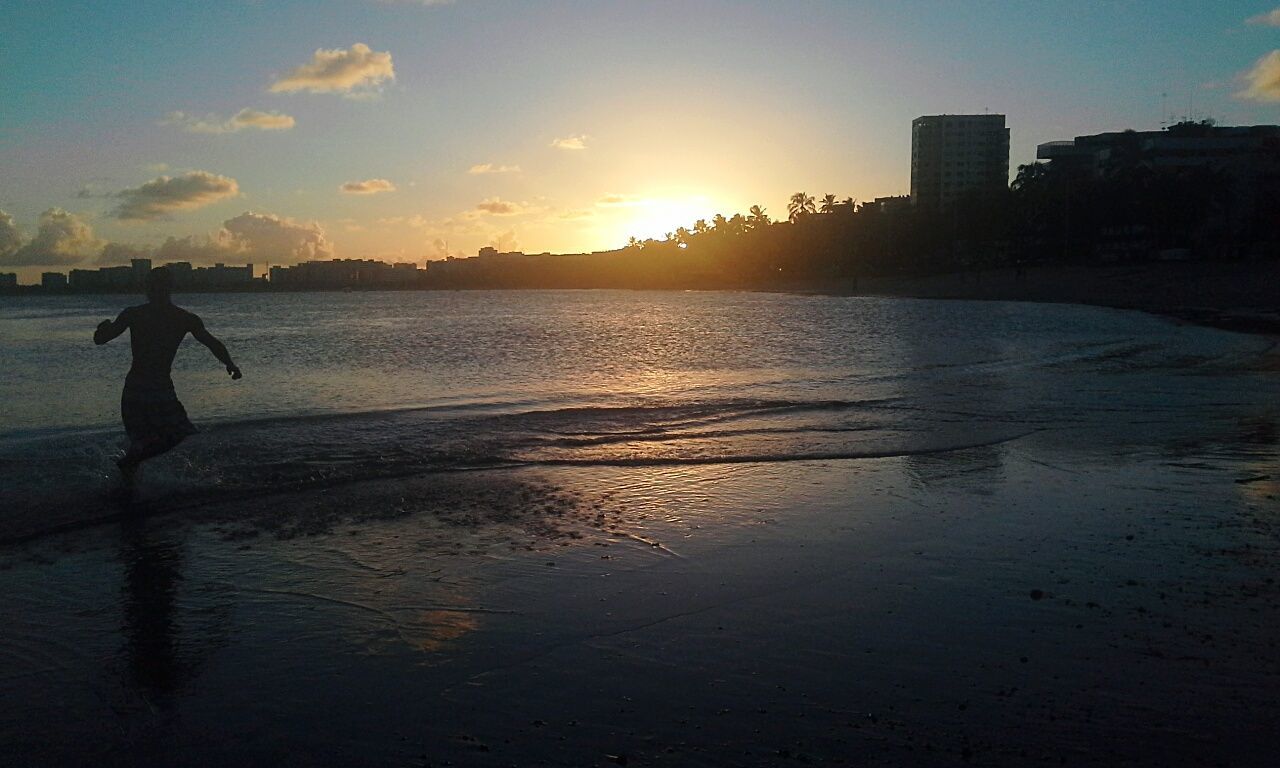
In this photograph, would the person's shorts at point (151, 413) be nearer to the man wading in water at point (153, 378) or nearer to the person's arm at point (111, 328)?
the man wading in water at point (153, 378)

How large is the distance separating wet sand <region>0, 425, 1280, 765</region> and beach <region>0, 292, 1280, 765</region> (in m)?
0.02

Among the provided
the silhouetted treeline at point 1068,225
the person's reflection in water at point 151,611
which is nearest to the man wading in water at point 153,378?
the person's reflection in water at point 151,611

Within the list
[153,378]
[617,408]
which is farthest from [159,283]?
[617,408]

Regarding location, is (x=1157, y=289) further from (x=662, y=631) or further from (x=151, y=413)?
(x=662, y=631)

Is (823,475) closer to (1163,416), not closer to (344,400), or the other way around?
(1163,416)

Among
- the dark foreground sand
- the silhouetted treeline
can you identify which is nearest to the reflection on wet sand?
the dark foreground sand

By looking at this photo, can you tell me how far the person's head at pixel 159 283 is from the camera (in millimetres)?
8992

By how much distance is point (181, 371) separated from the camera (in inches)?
984

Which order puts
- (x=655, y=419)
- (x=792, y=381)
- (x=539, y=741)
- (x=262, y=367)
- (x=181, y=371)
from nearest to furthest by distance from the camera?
(x=539, y=741) < (x=655, y=419) < (x=792, y=381) < (x=181, y=371) < (x=262, y=367)

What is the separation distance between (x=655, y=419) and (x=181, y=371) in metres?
15.7

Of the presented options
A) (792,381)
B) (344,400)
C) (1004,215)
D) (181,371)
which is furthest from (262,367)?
(1004,215)

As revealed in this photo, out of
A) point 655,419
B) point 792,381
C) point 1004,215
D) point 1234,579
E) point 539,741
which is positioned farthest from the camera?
point 1004,215

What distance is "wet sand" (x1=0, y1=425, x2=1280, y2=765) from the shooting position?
4094mm

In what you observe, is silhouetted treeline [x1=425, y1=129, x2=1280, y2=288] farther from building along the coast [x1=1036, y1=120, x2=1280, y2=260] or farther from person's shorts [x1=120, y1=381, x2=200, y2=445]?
person's shorts [x1=120, y1=381, x2=200, y2=445]
